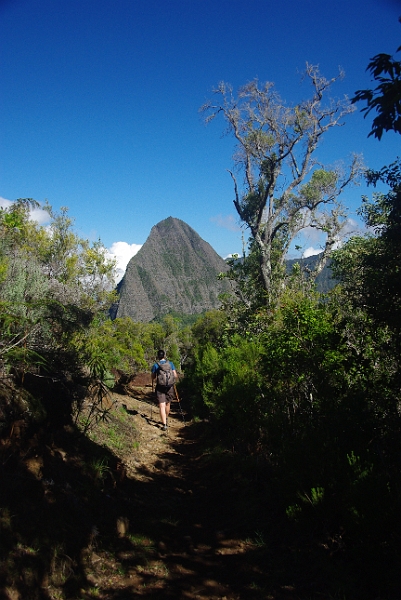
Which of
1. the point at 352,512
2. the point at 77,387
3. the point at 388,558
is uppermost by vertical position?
the point at 77,387

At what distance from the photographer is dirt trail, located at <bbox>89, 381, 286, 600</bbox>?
9.73ft

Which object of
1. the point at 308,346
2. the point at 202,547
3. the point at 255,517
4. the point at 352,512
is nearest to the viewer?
the point at 352,512

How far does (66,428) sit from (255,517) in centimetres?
246

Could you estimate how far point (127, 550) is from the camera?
3.44 meters

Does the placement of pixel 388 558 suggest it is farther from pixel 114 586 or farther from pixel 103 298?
pixel 103 298

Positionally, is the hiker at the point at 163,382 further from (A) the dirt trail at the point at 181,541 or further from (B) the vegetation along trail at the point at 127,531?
(B) the vegetation along trail at the point at 127,531

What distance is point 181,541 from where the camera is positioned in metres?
3.76

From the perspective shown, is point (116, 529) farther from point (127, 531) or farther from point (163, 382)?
point (163, 382)

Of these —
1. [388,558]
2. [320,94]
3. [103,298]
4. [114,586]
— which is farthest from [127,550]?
[320,94]

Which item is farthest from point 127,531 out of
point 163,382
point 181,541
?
point 163,382

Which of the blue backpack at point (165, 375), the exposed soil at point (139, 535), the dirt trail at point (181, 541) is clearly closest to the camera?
the exposed soil at point (139, 535)

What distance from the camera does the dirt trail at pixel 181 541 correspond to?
9.73 ft

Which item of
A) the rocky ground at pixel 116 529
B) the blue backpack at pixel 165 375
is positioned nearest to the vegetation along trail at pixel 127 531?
the rocky ground at pixel 116 529

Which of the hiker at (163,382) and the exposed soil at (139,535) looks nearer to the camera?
the exposed soil at (139,535)
